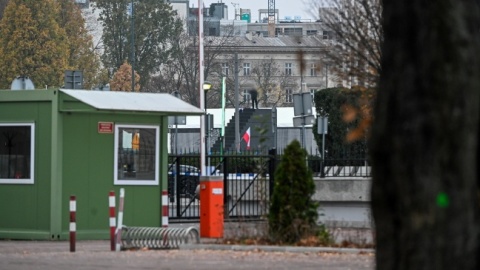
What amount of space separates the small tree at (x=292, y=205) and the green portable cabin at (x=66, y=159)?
465 cm

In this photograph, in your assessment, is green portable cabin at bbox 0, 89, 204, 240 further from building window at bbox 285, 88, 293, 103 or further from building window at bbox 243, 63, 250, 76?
building window at bbox 243, 63, 250, 76

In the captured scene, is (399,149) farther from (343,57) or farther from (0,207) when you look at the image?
(0,207)

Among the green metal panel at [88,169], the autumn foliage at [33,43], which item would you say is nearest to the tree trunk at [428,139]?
the green metal panel at [88,169]

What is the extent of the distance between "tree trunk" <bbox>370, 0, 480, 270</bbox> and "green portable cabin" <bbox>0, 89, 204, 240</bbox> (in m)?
16.2

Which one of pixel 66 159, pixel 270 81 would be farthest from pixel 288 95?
pixel 66 159

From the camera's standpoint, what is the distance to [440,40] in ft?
14.6

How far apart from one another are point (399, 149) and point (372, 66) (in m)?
15.6

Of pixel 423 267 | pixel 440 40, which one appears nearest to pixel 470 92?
pixel 440 40

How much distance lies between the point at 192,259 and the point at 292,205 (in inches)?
75.9

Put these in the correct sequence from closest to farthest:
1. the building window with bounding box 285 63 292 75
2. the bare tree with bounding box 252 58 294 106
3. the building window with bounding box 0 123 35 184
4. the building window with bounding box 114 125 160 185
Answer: the building window with bounding box 0 123 35 184 < the building window with bounding box 114 125 160 185 < the bare tree with bounding box 252 58 294 106 < the building window with bounding box 285 63 292 75

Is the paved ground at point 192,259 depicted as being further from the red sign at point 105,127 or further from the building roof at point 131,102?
the red sign at point 105,127

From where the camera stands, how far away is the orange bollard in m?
19.4

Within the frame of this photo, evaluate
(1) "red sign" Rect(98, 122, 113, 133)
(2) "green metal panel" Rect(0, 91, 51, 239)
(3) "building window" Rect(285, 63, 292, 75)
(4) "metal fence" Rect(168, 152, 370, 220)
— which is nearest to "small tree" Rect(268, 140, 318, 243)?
(1) "red sign" Rect(98, 122, 113, 133)

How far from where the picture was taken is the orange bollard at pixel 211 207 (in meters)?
19.4
